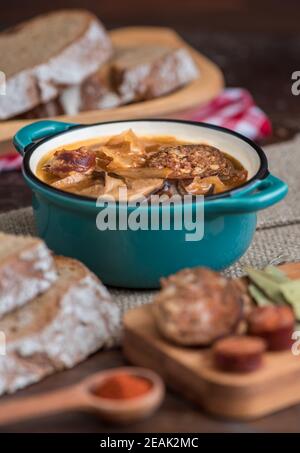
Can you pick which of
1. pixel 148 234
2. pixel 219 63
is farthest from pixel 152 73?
pixel 148 234

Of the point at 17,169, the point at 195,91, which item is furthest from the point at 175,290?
the point at 195,91

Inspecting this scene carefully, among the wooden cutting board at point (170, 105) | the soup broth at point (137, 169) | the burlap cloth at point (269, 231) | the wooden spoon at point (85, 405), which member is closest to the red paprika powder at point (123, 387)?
the wooden spoon at point (85, 405)

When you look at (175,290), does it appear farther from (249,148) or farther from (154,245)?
(249,148)

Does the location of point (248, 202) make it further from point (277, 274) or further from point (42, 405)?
point (42, 405)

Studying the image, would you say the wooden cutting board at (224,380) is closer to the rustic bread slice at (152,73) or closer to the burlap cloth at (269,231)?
the burlap cloth at (269,231)

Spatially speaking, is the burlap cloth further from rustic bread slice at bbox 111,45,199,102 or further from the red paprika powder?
rustic bread slice at bbox 111,45,199,102

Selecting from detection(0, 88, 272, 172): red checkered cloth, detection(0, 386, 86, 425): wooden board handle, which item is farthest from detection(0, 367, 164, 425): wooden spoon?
detection(0, 88, 272, 172): red checkered cloth

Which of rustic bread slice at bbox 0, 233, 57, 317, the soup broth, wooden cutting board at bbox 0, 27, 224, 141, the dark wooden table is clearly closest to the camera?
the dark wooden table
